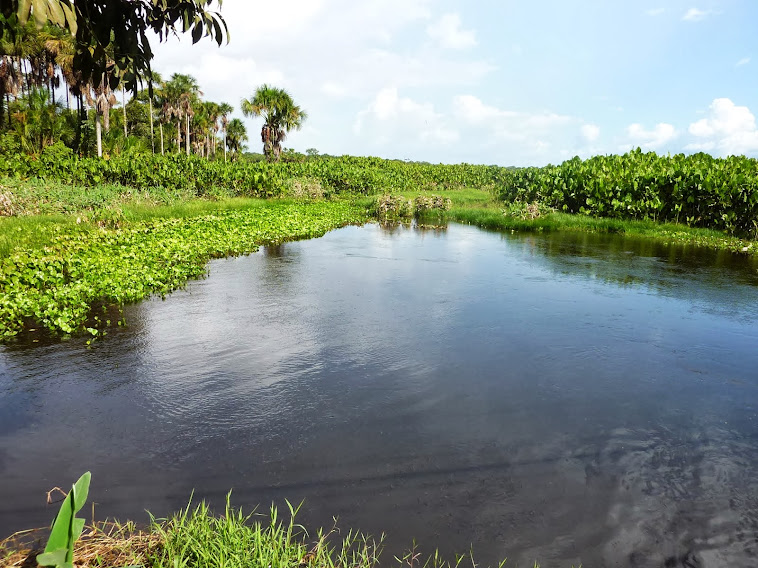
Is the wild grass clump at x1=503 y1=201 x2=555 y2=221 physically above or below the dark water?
above

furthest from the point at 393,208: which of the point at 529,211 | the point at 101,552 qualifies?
the point at 101,552

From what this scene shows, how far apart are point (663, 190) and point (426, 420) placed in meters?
22.2

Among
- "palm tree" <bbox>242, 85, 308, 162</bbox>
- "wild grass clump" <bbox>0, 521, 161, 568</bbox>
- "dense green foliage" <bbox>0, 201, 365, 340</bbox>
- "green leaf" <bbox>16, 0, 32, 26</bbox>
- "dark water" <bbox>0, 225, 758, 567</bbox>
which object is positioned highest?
"palm tree" <bbox>242, 85, 308, 162</bbox>

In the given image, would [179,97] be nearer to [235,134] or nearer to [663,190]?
[235,134]

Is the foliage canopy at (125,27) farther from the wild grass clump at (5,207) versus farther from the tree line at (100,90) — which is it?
the wild grass clump at (5,207)

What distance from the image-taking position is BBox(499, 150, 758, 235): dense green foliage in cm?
2008

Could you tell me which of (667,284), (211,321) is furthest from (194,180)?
(667,284)

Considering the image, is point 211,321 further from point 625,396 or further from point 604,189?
point 604,189

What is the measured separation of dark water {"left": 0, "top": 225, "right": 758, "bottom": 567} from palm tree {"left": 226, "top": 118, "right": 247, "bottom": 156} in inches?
2725

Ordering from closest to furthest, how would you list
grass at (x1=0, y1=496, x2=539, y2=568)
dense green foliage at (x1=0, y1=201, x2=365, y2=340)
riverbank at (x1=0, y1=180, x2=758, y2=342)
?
1. grass at (x1=0, y1=496, x2=539, y2=568)
2. dense green foliage at (x1=0, y1=201, x2=365, y2=340)
3. riverbank at (x1=0, y1=180, x2=758, y2=342)

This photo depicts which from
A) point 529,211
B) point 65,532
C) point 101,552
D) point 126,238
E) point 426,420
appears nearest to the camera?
point 65,532

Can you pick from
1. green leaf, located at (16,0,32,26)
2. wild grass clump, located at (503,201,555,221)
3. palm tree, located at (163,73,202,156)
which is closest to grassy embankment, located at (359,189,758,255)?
wild grass clump, located at (503,201,555,221)

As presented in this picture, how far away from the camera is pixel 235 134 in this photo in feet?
243

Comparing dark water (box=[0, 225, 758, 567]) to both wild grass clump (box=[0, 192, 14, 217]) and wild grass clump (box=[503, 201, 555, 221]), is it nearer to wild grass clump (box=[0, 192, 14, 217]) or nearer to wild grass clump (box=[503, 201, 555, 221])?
wild grass clump (box=[0, 192, 14, 217])
